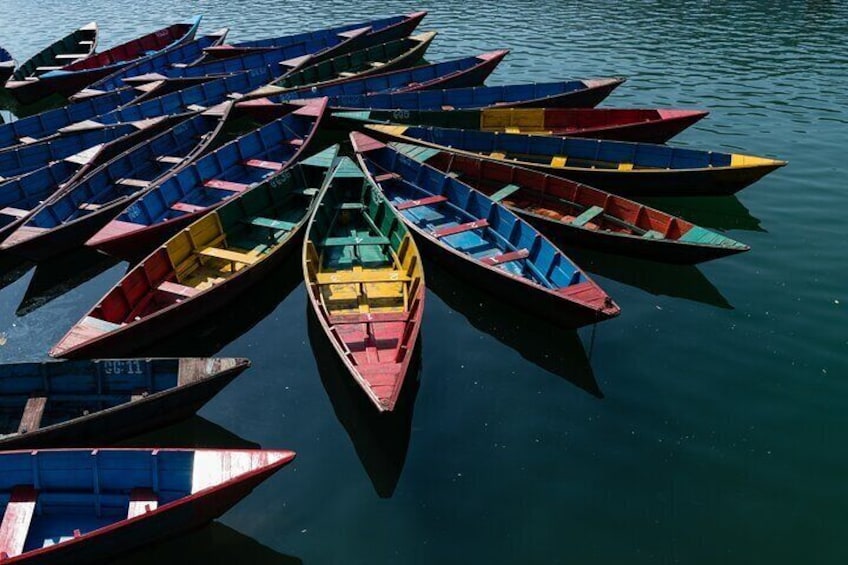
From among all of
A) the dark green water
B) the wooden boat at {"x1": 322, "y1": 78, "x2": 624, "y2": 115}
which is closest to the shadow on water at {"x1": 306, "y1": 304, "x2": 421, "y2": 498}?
the dark green water

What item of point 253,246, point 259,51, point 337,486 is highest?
point 259,51

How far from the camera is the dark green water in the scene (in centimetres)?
1062

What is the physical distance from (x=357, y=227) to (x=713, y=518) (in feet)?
42.1

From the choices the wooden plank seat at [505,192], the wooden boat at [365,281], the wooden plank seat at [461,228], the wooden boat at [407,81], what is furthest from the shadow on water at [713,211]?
the wooden boat at [407,81]

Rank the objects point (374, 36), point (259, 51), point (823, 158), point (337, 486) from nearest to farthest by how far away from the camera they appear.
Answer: point (337, 486)
point (823, 158)
point (259, 51)
point (374, 36)

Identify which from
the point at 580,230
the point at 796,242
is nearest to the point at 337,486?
the point at 580,230

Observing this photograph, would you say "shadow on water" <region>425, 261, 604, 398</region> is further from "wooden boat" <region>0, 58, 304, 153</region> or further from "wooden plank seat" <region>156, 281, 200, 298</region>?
"wooden boat" <region>0, 58, 304, 153</region>

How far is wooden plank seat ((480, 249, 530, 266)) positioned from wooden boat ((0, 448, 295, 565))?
8191mm

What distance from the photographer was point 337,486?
11648 mm

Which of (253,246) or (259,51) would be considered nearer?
(253,246)

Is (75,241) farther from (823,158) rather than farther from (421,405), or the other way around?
(823,158)

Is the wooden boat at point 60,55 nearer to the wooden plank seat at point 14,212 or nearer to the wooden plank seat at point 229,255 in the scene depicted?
the wooden plank seat at point 14,212

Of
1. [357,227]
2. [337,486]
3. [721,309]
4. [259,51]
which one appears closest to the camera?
[337,486]

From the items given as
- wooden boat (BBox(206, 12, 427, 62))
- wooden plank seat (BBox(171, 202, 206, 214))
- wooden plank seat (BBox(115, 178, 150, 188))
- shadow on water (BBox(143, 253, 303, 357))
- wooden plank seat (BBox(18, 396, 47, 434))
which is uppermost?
wooden boat (BBox(206, 12, 427, 62))
